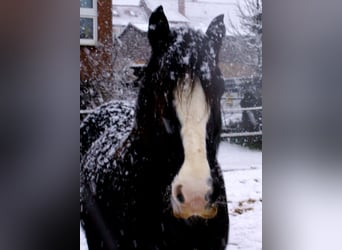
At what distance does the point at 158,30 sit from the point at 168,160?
1.99 feet

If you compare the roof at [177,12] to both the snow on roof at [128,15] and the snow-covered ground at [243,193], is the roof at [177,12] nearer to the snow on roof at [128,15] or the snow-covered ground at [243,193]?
the snow on roof at [128,15]

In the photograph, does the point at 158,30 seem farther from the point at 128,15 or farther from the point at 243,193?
the point at 243,193

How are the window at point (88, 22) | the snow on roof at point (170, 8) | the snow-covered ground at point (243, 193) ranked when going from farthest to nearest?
the snow-covered ground at point (243, 193)
the snow on roof at point (170, 8)
the window at point (88, 22)

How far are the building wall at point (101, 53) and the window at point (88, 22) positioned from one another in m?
0.02

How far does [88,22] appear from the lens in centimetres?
179

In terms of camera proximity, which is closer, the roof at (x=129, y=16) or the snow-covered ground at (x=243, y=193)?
the roof at (x=129, y=16)

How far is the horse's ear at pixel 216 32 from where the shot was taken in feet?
6.41

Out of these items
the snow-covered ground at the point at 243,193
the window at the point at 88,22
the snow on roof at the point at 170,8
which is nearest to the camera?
the window at the point at 88,22

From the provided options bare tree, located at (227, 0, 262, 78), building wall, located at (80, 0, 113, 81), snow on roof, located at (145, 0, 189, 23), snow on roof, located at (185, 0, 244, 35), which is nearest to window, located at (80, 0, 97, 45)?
building wall, located at (80, 0, 113, 81)

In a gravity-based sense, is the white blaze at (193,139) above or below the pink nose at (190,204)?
above

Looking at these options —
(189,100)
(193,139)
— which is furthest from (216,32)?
(193,139)

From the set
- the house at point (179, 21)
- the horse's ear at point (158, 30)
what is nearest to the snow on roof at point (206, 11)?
the house at point (179, 21)
